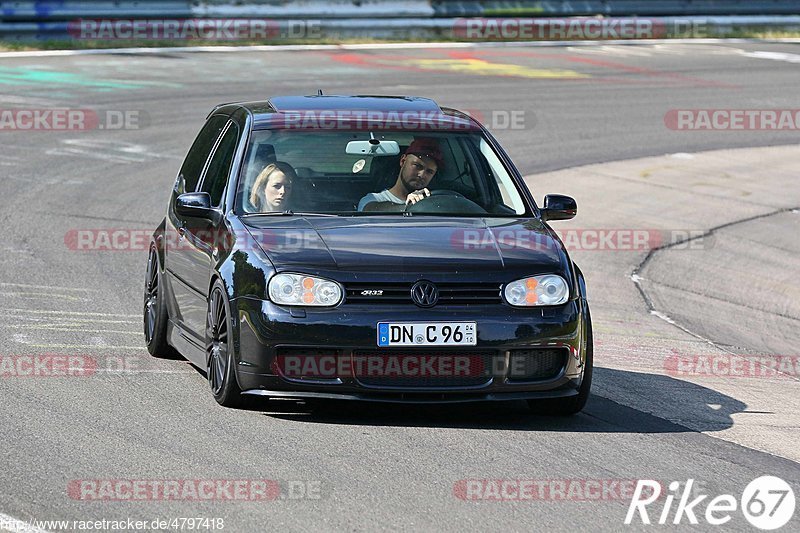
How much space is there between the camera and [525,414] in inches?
318

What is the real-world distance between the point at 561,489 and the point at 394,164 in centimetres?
295

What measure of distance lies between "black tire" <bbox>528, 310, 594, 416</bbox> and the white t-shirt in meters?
1.36

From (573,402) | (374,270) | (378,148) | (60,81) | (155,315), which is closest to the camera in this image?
(374,270)

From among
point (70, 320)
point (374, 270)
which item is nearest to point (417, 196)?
point (374, 270)

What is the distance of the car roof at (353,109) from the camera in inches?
356

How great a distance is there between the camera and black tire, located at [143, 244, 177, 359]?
9.39 meters

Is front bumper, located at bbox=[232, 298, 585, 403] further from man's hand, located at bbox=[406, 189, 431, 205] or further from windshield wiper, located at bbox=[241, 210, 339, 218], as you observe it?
man's hand, located at bbox=[406, 189, 431, 205]

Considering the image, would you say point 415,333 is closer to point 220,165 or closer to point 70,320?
point 220,165

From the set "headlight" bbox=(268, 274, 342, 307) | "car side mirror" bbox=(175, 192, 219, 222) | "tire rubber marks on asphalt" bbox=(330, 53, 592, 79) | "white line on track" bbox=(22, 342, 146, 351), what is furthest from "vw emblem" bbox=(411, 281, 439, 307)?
"tire rubber marks on asphalt" bbox=(330, 53, 592, 79)

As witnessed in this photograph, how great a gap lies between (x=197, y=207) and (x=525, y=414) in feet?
6.89

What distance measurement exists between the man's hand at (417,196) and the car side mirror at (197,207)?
3.53ft

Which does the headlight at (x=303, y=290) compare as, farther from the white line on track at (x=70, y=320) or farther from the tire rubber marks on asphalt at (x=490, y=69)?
the tire rubber marks on asphalt at (x=490, y=69)

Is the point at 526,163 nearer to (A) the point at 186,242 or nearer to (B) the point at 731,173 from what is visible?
(B) the point at 731,173

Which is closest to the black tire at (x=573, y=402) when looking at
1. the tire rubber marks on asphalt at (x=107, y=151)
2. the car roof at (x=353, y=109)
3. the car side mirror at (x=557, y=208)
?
the car side mirror at (x=557, y=208)
